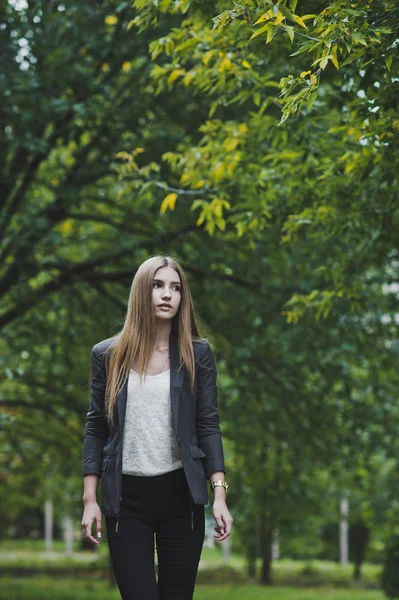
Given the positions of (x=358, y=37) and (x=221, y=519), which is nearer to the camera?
(x=221, y=519)

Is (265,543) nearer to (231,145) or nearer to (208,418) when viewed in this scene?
(231,145)

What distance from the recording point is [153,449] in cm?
318

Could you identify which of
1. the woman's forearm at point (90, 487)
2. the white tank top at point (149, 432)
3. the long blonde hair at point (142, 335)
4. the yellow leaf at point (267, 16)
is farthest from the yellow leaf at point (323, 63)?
the woman's forearm at point (90, 487)

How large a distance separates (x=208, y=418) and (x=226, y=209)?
389 centimetres

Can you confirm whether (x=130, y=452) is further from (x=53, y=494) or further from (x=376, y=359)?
(x=53, y=494)

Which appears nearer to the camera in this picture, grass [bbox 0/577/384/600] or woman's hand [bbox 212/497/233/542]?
woman's hand [bbox 212/497/233/542]

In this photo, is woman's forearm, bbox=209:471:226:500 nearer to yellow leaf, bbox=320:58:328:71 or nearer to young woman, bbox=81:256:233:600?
young woman, bbox=81:256:233:600

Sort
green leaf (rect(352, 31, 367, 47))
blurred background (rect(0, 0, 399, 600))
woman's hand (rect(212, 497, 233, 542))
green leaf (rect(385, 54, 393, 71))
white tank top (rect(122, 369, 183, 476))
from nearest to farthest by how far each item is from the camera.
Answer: woman's hand (rect(212, 497, 233, 542)) → white tank top (rect(122, 369, 183, 476)) → green leaf (rect(352, 31, 367, 47)) → green leaf (rect(385, 54, 393, 71)) → blurred background (rect(0, 0, 399, 600))

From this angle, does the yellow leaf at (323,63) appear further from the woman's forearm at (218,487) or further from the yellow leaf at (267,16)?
the woman's forearm at (218,487)

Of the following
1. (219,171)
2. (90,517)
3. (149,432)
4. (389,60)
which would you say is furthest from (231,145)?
(90,517)

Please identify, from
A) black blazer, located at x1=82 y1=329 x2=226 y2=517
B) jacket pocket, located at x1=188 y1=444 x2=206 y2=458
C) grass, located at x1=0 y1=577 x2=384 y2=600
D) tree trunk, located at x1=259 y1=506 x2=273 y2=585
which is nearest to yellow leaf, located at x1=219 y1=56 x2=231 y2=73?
black blazer, located at x1=82 y1=329 x2=226 y2=517

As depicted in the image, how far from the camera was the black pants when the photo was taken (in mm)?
3104

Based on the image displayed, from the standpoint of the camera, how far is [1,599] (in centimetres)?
1404

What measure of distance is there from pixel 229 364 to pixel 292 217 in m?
4.27
